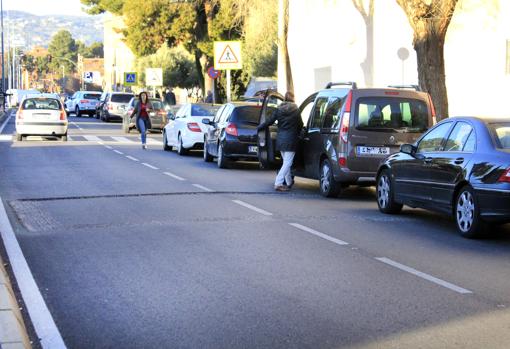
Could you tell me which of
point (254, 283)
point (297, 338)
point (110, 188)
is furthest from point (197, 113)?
point (297, 338)

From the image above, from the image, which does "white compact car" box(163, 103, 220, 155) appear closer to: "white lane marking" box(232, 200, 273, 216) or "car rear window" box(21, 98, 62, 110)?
"car rear window" box(21, 98, 62, 110)

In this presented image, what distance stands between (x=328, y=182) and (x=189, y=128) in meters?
11.5

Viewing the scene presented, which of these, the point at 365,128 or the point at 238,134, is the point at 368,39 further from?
the point at 365,128

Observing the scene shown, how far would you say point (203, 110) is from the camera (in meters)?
27.6

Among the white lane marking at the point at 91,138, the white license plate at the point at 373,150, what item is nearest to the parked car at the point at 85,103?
the white lane marking at the point at 91,138

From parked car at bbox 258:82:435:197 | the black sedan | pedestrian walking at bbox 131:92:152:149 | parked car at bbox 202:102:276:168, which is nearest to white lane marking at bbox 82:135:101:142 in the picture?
pedestrian walking at bbox 131:92:152:149

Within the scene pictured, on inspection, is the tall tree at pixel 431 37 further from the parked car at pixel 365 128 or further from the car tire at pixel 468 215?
the car tire at pixel 468 215

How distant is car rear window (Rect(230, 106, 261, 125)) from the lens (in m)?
21.9

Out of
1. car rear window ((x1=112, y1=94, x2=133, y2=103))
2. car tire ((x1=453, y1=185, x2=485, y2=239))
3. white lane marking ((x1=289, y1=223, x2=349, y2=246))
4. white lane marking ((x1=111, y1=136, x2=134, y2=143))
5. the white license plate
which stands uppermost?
car rear window ((x1=112, y1=94, x2=133, y2=103))

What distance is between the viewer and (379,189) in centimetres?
1401

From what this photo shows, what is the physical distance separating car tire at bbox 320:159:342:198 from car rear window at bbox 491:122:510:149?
4.52m

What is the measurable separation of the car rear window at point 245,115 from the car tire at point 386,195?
26.6 ft

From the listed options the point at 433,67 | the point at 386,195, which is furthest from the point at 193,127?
the point at 386,195

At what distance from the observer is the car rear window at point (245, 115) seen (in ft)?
71.9
